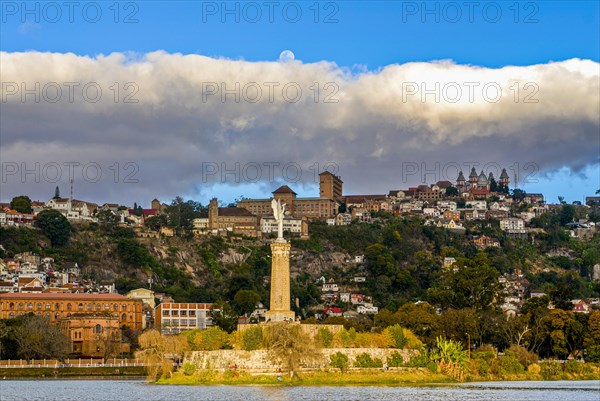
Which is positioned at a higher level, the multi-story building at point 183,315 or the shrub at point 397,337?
the multi-story building at point 183,315

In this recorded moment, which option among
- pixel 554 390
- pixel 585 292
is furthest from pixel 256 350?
pixel 585 292

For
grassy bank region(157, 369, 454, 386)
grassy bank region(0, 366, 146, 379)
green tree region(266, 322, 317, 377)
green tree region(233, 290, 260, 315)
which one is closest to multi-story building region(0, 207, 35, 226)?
green tree region(233, 290, 260, 315)

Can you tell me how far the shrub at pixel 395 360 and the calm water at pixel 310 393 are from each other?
5.13 metres

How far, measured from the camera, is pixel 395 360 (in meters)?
83.9

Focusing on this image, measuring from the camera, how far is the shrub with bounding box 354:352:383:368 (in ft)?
269

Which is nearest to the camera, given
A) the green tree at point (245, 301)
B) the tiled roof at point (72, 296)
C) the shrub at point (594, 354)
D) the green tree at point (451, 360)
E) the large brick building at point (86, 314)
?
the green tree at point (451, 360)

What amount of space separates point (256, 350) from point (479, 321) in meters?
27.6

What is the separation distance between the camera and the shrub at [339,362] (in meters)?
81.1

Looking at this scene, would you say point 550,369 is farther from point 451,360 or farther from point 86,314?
point 86,314

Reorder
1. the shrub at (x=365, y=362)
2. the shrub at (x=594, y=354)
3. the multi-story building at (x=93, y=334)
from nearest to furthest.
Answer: the shrub at (x=365, y=362)
the shrub at (x=594, y=354)
the multi-story building at (x=93, y=334)

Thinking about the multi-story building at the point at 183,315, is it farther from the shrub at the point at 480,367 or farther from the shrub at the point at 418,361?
the shrub at the point at 418,361

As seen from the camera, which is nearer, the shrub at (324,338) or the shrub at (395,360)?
the shrub at (324,338)

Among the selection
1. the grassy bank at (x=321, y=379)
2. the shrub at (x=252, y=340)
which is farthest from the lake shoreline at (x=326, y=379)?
the shrub at (x=252, y=340)

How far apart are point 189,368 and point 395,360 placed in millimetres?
14137
